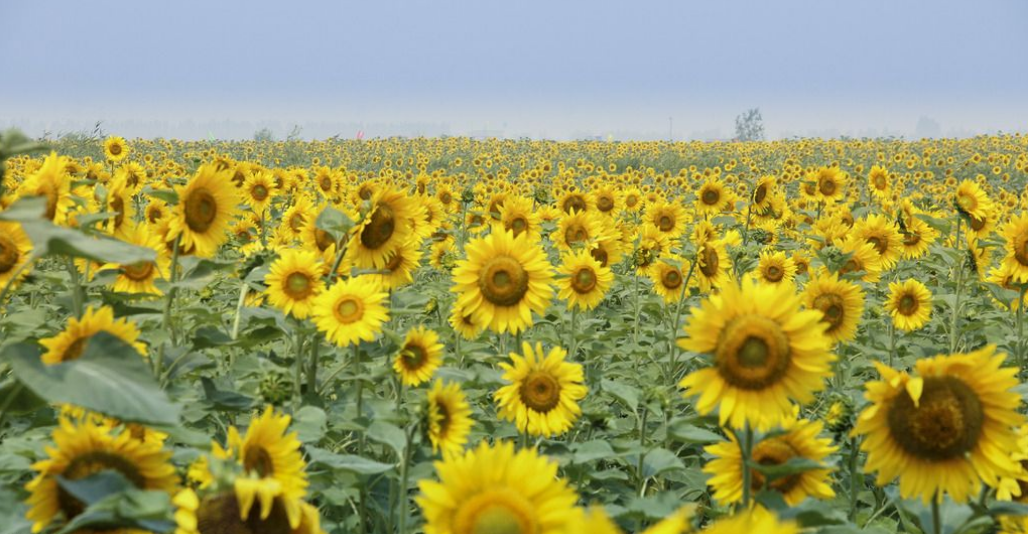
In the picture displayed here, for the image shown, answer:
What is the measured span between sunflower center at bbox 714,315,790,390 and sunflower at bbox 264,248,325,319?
185 cm

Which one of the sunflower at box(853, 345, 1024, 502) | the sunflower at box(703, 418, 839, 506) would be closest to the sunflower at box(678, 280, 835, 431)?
the sunflower at box(853, 345, 1024, 502)

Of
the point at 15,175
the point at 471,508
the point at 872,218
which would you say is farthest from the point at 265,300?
the point at 15,175

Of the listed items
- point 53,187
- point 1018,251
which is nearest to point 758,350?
point 53,187

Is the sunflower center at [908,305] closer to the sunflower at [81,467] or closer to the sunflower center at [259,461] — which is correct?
the sunflower center at [259,461]

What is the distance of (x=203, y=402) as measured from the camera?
2.45 m

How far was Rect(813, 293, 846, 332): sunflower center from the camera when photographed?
4117 millimetres

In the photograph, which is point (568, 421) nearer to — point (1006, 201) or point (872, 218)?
point (872, 218)

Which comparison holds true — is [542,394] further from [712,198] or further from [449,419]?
[712,198]

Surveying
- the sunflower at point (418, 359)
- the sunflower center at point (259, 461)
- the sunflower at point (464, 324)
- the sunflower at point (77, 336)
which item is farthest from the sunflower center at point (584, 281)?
the sunflower center at point (259, 461)

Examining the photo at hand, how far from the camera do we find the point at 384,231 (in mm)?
3758

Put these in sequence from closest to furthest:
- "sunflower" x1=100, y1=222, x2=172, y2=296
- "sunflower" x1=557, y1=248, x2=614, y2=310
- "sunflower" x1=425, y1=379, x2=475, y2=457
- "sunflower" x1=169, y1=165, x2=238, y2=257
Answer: "sunflower" x1=425, y1=379, x2=475, y2=457 → "sunflower" x1=169, y1=165, x2=238, y2=257 → "sunflower" x1=100, y1=222, x2=172, y2=296 → "sunflower" x1=557, y1=248, x2=614, y2=310

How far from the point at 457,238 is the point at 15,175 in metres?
6.74

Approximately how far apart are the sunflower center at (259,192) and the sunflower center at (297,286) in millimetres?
A: 4237

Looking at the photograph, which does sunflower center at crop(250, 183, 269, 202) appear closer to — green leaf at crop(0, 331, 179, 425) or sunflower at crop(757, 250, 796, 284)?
sunflower at crop(757, 250, 796, 284)
